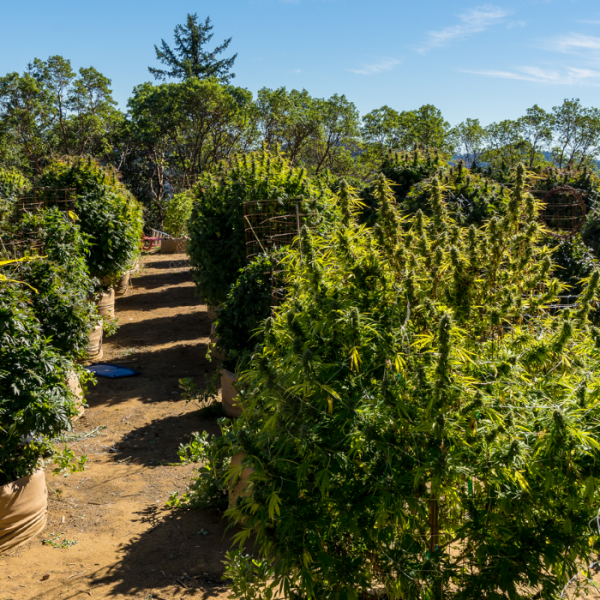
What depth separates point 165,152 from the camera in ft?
96.3

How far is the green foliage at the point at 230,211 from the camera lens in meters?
7.86

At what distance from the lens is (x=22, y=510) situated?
4172 mm

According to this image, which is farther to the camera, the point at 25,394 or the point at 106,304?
the point at 106,304

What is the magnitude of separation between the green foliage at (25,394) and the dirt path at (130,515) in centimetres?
69

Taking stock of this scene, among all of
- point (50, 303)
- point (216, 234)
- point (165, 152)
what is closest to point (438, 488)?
point (50, 303)

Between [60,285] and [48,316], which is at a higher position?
[60,285]

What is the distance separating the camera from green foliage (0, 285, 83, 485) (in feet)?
13.1

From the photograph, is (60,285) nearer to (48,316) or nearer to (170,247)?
(48,316)

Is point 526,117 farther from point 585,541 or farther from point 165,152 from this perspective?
point 585,541

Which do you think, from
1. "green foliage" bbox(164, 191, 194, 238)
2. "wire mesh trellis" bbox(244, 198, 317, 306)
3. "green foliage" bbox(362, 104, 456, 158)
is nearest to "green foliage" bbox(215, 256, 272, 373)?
"wire mesh trellis" bbox(244, 198, 317, 306)

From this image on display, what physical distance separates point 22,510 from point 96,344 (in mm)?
5063

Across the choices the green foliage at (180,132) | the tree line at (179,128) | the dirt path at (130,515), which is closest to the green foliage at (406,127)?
the tree line at (179,128)

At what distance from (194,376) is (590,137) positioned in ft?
136

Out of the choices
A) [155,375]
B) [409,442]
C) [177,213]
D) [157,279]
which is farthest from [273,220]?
[177,213]
